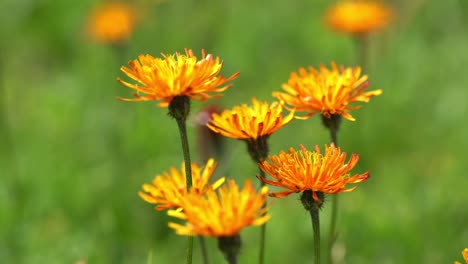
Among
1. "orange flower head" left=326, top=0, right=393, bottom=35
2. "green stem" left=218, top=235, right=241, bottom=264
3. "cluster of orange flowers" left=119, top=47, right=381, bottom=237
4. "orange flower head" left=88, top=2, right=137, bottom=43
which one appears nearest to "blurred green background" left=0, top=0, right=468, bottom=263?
"orange flower head" left=88, top=2, right=137, bottom=43

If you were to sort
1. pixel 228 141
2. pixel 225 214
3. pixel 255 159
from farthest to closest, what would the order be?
pixel 228 141 < pixel 255 159 < pixel 225 214

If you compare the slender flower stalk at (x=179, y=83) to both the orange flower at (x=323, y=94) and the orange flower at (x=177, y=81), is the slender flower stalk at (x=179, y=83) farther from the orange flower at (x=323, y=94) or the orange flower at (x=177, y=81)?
the orange flower at (x=323, y=94)

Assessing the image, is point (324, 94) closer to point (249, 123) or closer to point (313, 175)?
point (249, 123)

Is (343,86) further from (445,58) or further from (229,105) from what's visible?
(445,58)

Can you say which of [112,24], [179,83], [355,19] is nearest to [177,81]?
[179,83]

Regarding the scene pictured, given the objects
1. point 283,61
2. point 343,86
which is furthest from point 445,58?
point 343,86

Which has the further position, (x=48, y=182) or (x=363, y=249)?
(x=48, y=182)
